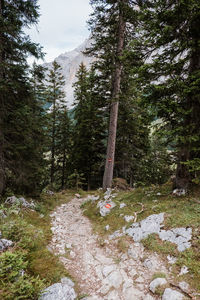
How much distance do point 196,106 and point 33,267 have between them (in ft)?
22.6

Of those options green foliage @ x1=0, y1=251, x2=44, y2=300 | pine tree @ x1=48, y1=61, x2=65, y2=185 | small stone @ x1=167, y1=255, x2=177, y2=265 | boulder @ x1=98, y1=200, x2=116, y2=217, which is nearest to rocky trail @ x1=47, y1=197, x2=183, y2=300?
small stone @ x1=167, y1=255, x2=177, y2=265

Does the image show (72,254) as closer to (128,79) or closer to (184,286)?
(184,286)

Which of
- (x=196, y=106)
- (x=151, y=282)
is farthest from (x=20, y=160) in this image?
(x=196, y=106)

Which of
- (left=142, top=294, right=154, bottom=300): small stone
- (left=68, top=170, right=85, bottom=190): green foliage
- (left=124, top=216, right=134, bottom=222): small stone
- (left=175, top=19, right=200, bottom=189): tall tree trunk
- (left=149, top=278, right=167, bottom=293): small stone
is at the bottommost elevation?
(left=68, top=170, right=85, bottom=190): green foliage

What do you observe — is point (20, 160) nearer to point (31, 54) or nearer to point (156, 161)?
point (31, 54)

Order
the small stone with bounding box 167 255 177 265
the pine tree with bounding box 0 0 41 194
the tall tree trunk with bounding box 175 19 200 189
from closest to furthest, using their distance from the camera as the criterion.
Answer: the small stone with bounding box 167 255 177 265 < the tall tree trunk with bounding box 175 19 200 189 < the pine tree with bounding box 0 0 41 194

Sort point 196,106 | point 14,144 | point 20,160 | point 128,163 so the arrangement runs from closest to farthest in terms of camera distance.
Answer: point 196,106 < point 14,144 < point 20,160 < point 128,163

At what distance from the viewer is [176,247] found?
3678 millimetres

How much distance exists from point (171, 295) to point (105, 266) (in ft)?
5.60

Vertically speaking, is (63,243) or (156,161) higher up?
(156,161)

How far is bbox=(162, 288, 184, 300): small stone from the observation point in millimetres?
2615

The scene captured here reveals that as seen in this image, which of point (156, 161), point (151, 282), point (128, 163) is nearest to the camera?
point (151, 282)

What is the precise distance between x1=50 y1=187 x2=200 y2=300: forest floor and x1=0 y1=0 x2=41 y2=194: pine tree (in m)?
3.63

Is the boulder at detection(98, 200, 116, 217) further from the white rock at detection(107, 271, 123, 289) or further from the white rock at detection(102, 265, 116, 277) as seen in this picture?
the white rock at detection(107, 271, 123, 289)
